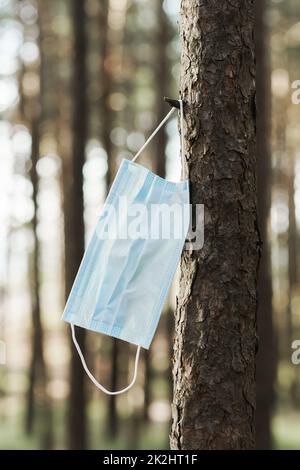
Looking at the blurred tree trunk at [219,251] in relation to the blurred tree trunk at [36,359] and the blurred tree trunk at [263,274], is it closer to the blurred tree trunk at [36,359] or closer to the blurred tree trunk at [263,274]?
the blurred tree trunk at [263,274]

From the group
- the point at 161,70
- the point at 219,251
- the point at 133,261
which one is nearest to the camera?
the point at 219,251

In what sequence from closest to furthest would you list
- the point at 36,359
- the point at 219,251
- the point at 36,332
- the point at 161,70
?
the point at 219,251 → the point at 161,70 → the point at 36,332 → the point at 36,359

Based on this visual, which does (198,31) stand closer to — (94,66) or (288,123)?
(94,66)

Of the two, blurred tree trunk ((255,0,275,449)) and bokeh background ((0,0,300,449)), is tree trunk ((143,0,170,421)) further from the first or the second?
blurred tree trunk ((255,0,275,449))

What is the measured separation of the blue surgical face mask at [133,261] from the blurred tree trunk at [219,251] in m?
0.10

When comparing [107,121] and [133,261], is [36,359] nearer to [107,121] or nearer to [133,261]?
[107,121]

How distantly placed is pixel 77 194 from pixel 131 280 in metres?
6.18

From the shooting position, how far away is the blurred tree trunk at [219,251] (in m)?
2.78

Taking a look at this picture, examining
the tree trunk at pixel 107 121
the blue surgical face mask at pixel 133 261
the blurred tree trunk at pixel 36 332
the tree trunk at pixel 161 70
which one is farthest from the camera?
the blurred tree trunk at pixel 36 332

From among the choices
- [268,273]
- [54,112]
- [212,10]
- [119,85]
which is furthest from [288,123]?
[212,10]

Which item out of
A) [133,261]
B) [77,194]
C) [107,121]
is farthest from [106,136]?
[133,261]

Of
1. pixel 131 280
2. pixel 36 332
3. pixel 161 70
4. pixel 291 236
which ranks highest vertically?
pixel 161 70

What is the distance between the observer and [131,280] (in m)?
2.91

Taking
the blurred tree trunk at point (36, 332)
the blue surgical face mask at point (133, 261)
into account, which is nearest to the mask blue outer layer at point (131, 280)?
the blue surgical face mask at point (133, 261)
